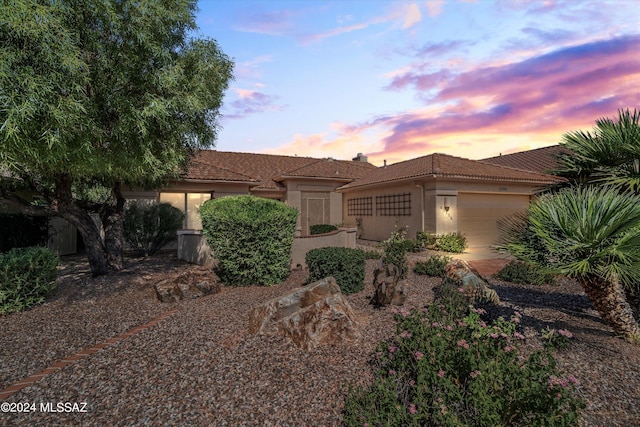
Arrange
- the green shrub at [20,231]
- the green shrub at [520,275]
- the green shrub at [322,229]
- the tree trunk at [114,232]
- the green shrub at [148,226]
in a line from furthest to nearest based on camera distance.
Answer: the green shrub at [322,229] → the green shrub at [148,226] → the green shrub at [20,231] → the tree trunk at [114,232] → the green shrub at [520,275]

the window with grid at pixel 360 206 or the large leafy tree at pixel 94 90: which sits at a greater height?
the large leafy tree at pixel 94 90

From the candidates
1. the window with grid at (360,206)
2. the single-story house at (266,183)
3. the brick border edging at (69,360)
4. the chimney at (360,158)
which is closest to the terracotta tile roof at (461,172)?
the window with grid at (360,206)

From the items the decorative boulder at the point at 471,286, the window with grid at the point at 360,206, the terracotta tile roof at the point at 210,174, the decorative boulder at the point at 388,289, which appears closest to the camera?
the decorative boulder at the point at 388,289

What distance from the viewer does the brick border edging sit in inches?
136

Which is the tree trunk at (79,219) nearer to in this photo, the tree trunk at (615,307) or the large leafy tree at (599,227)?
the large leafy tree at (599,227)

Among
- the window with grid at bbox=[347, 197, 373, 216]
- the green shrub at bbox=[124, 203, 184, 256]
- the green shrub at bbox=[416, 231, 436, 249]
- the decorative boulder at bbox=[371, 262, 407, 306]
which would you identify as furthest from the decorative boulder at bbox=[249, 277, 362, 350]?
the window with grid at bbox=[347, 197, 373, 216]

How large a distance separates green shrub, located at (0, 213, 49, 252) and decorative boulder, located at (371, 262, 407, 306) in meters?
11.7

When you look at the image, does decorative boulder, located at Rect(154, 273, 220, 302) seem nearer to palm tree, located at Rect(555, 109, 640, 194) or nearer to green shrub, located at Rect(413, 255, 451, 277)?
green shrub, located at Rect(413, 255, 451, 277)

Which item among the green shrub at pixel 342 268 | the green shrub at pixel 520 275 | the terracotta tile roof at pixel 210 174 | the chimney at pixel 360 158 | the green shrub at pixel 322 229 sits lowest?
the green shrub at pixel 520 275

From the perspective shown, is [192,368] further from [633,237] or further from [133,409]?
[633,237]

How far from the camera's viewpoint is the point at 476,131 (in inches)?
479

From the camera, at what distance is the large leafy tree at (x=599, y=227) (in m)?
3.74

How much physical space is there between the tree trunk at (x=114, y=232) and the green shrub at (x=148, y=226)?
171cm

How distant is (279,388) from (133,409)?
1391 millimetres
